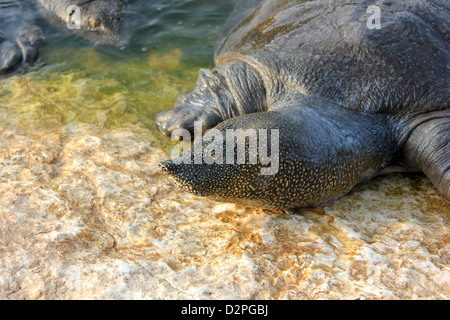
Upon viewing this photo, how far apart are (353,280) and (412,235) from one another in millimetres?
575

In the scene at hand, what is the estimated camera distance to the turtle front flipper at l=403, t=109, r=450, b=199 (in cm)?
288

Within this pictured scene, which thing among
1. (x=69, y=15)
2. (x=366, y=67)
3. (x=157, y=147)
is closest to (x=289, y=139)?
(x=366, y=67)

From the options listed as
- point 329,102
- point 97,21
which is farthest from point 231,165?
point 97,21

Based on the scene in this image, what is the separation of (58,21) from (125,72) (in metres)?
1.42

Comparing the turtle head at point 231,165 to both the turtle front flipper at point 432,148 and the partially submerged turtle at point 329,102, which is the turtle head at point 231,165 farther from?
the turtle front flipper at point 432,148

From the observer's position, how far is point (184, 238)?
2.45 metres

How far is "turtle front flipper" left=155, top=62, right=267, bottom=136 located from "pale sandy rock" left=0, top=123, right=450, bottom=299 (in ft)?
Result: 1.85

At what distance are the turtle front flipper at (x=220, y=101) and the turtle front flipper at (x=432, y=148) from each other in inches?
44.2

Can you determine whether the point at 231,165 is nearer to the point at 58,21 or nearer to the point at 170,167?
the point at 170,167

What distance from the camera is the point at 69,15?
5145 mm

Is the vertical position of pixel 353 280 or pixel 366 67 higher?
pixel 366 67

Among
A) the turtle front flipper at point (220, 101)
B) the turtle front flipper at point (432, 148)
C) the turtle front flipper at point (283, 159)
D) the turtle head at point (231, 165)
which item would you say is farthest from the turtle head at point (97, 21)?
the turtle front flipper at point (432, 148)

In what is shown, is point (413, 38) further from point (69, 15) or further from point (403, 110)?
point (69, 15)

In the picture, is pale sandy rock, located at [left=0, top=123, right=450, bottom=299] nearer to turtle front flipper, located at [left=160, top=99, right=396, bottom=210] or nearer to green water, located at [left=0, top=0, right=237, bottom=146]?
turtle front flipper, located at [left=160, top=99, right=396, bottom=210]
